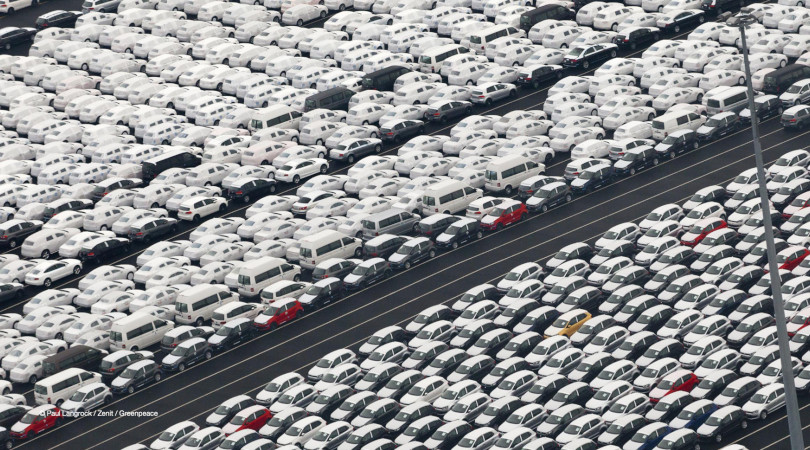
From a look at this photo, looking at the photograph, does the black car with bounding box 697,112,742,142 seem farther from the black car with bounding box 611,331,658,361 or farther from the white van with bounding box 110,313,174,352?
the white van with bounding box 110,313,174,352

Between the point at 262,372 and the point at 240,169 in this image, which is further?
the point at 240,169

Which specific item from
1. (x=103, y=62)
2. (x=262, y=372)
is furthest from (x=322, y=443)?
(x=103, y=62)

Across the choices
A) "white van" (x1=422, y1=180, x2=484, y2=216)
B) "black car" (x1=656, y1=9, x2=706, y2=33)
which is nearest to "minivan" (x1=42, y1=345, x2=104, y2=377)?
"white van" (x1=422, y1=180, x2=484, y2=216)

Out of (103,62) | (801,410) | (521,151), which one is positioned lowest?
(801,410)

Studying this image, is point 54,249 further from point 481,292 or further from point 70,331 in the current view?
point 481,292

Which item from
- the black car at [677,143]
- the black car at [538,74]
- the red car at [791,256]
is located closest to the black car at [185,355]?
the red car at [791,256]

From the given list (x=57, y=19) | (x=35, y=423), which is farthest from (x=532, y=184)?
(x=57, y=19)

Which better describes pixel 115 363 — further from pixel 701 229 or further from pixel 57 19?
pixel 57 19

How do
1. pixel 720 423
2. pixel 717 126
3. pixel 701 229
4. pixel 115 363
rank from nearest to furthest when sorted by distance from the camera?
pixel 720 423 < pixel 115 363 < pixel 701 229 < pixel 717 126
